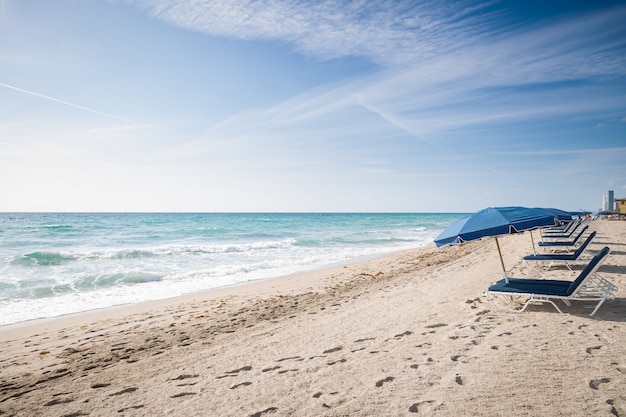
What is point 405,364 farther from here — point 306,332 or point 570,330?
point 570,330

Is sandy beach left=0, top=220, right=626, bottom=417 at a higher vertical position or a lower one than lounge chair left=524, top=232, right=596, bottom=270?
lower

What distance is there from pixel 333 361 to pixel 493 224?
10.8 feet

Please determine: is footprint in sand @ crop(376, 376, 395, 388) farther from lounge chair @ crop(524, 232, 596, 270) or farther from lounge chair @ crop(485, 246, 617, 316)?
lounge chair @ crop(524, 232, 596, 270)

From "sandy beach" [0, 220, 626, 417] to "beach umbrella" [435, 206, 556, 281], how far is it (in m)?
1.36

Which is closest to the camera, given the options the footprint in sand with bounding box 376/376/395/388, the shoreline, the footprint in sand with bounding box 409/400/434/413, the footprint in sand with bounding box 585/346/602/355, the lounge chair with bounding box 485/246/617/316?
the footprint in sand with bounding box 409/400/434/413

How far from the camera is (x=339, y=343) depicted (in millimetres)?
5285

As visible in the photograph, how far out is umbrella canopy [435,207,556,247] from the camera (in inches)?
220

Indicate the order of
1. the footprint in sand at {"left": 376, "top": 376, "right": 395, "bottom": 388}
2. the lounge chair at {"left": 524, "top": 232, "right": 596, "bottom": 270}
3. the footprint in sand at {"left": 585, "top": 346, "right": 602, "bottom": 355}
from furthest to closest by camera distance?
the lounge chair at {"left": 524, "top": 232, "right": 596, "bottom": 270}
the footprint in sand at {"left": 585, "top": 346, "right": 602, "bottom": 355}
the footprint in sand at {"left": 376, "top": 376, "right": 395, "bottom": 388}

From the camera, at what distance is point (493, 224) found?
18.6ft

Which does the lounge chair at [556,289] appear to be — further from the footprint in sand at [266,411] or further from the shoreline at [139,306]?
the shoreline at [139,306]

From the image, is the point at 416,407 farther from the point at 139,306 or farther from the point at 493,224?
the point at 139,306

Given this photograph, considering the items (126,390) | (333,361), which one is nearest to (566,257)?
(333,361)

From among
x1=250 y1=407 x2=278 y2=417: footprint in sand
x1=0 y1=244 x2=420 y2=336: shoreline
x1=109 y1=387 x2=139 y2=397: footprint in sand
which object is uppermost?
x1=250 y1=407 x2=278 y2=417: footprint in sand

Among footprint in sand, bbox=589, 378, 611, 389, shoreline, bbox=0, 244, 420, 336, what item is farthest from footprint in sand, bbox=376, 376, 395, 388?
shoreline, bbox=0, 244, 420, 336
